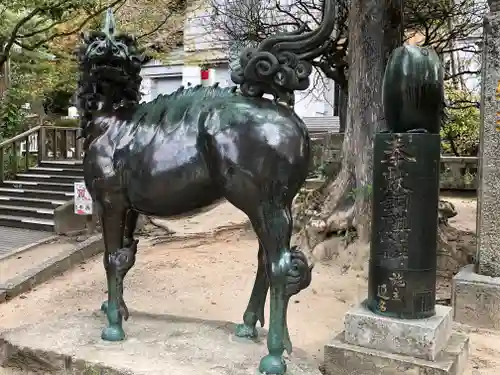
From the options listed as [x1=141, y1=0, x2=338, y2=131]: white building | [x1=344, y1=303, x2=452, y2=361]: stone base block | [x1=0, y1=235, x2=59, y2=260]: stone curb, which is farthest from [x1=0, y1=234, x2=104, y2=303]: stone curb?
[x1=141, y1=0, x2=338, y2=131]: white building

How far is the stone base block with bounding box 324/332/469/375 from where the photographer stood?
386cm

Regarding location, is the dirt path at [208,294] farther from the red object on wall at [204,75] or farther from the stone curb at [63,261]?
the red object on wall at [204,75]

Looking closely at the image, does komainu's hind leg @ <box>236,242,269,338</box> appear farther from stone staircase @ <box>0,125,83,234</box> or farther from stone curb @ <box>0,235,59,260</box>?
stone staircase @ <box>0,125,83,234</box>

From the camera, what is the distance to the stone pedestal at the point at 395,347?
12.8 ft

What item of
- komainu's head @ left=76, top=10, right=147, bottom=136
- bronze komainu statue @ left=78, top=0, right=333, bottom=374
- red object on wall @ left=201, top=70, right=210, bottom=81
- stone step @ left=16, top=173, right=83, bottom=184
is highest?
red object on wall @ left=201, top=70, right=210, bottom=81

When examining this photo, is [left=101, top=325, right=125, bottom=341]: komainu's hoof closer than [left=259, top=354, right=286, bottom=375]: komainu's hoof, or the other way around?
[left=259, top=354, right=286, bottom=375]: komainu's hoof

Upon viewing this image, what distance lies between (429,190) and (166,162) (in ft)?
6.13

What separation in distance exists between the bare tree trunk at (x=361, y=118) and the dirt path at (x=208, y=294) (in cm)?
65

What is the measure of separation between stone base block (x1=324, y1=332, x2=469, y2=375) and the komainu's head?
2.43 meters

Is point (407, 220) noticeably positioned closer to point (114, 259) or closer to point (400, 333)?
point (400, 333)

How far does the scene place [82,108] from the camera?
13.7ft

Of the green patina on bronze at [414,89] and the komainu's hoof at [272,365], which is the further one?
the green patina on bronze at [414,89]

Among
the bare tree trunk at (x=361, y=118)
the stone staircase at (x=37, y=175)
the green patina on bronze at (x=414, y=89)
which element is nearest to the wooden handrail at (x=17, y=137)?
the stone staircase at (x=37, y=175)

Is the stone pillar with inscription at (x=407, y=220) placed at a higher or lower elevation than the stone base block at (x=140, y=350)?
higher
